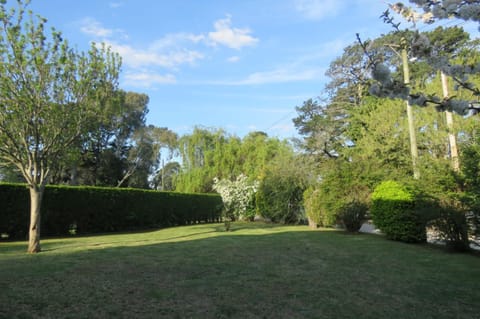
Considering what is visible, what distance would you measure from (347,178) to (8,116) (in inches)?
416

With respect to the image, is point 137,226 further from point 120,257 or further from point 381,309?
point 381,309

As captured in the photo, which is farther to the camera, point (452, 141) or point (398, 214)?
point (452, 141)

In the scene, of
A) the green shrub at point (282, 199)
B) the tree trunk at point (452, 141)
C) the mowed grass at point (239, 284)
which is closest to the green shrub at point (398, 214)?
the tree trunk at point (452, 141)

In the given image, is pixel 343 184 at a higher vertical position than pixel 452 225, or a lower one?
higher

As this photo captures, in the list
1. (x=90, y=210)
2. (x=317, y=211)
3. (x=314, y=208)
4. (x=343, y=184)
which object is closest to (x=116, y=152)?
(x=90, y=210)

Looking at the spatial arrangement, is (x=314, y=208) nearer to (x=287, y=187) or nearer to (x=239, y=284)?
(x=287, y=187)

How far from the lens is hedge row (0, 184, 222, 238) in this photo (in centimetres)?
1057

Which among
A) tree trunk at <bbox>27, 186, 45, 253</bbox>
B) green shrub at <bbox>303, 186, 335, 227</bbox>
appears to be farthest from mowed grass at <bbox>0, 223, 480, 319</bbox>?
green shrub at <bbox>303, 186, 335, 227</bbox>

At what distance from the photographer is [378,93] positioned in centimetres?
267

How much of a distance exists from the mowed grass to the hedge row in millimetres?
3675

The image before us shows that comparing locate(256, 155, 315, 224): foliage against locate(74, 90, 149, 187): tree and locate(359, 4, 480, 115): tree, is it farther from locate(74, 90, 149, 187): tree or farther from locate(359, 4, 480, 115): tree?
locate(74, 90, 149, 187): tree

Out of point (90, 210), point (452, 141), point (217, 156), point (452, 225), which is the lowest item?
point (452, 225)

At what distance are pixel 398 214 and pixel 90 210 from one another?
11.2 metres

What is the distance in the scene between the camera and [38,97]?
7.52 m
